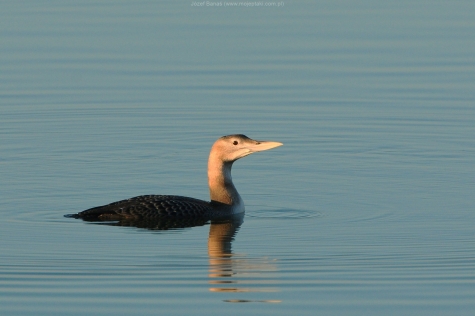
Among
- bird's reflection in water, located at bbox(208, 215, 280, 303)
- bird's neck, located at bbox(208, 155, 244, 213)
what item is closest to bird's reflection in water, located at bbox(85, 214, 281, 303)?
bird's reflection in water, located at bbox(208, 215, 280, 303)

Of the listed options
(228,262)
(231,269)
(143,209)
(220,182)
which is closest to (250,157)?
(220,182)

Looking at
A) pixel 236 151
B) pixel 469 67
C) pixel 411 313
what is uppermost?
pixel 469 67

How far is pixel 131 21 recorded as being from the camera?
22.0 metres

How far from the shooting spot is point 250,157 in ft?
49.0

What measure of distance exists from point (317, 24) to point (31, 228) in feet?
36.5

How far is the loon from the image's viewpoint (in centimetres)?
1160

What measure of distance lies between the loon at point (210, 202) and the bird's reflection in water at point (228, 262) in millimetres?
71

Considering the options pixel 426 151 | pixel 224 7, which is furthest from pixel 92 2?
pixel 426 151

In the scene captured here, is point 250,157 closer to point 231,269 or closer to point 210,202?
point 210,202

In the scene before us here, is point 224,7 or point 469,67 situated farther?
point 224,7

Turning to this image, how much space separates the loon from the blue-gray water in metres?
0.22

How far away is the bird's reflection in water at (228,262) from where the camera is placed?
30.3ft

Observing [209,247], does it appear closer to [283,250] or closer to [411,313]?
Result: [283,250]

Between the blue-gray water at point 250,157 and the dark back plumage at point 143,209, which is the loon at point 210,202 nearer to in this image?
the dark back plumage at point 143,209
